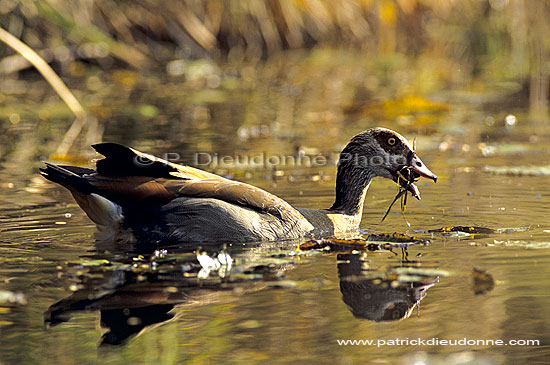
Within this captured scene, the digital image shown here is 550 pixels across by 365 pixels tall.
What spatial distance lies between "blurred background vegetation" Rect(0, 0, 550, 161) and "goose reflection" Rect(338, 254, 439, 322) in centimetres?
579

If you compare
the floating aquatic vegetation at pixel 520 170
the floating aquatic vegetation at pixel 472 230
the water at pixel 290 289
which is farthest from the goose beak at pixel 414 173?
the floating aquatic vegetation at pixel 520 170

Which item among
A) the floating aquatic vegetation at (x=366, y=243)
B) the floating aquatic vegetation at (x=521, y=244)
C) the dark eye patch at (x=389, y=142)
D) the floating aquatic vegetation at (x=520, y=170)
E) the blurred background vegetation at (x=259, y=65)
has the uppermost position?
the blurred background vegetation at (x=259, y=65)

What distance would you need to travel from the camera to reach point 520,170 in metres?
8.98

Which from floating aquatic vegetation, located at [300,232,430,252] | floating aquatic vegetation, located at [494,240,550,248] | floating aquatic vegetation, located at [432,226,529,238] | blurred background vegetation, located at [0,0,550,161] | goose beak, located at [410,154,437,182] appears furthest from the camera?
blurred background vegetation, located at [0,0,550,161]

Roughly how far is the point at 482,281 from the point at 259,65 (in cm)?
1638

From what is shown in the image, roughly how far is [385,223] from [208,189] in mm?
1540

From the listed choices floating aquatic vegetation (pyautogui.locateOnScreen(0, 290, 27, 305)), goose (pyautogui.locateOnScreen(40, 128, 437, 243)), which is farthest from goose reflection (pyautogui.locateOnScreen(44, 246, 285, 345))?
goose (pyautogui.locateOnScreen(40, 128, 437, 243))

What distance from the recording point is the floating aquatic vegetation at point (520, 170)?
350 inches

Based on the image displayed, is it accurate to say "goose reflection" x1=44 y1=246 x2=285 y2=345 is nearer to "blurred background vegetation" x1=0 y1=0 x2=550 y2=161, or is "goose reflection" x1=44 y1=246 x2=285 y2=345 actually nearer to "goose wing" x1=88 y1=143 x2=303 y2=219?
"goose wing" x1=88 y1=143 x2=303 y2=219

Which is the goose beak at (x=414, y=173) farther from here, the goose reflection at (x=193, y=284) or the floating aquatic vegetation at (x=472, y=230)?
the goose reflection at (x=193, y=284)

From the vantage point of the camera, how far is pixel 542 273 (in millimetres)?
5367

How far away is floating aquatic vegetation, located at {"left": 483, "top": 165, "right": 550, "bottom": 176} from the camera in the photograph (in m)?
8.88

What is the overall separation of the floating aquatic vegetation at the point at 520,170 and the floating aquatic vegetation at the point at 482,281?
3.78m

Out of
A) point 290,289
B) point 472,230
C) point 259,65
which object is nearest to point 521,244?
Answer: point 472,230
